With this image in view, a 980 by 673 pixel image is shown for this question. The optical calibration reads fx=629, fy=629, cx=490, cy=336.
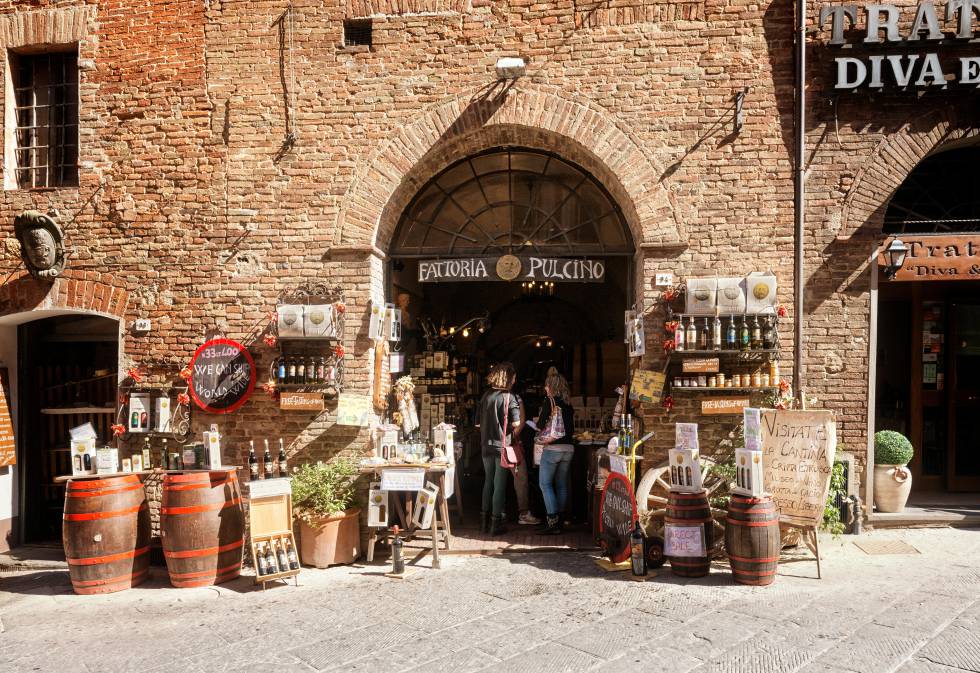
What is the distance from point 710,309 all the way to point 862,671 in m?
3.29

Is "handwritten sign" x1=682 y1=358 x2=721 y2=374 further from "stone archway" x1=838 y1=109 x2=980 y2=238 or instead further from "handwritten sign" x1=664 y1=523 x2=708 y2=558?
"stone archway" x1=838 y1=109 x2=980 y2=238

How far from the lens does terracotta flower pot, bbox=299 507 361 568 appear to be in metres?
6.08

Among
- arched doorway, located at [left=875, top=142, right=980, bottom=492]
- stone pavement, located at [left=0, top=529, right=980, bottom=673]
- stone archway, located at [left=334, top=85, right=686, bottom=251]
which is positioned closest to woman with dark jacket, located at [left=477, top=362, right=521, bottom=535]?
stone pavement, located at [left=0, top=529, right=980, bottom=673]

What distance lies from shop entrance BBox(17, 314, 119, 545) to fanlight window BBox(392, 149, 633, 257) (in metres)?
4.12

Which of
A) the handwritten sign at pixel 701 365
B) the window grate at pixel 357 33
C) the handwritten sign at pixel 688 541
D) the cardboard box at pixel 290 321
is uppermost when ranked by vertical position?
the window grate at pixel 357 33

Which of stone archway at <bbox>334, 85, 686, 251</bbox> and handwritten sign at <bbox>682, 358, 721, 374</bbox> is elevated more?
stone archway at <bbox>334, 85, 686, 251</bbox>

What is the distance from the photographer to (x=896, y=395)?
330 inches

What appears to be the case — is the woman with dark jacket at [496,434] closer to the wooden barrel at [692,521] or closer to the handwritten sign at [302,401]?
the handwritten sign at [302,401]

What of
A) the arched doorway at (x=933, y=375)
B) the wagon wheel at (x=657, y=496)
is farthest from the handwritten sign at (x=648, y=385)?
the arched doorway at (x=933, y=375)

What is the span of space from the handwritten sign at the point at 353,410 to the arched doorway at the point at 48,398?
341 cm

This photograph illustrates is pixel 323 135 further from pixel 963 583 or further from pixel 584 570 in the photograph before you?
pixel 963 583

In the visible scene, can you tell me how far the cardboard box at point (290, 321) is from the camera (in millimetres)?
6535

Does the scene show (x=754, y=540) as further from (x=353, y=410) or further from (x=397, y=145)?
(x=397, y=145)

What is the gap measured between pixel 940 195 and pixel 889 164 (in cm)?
145
